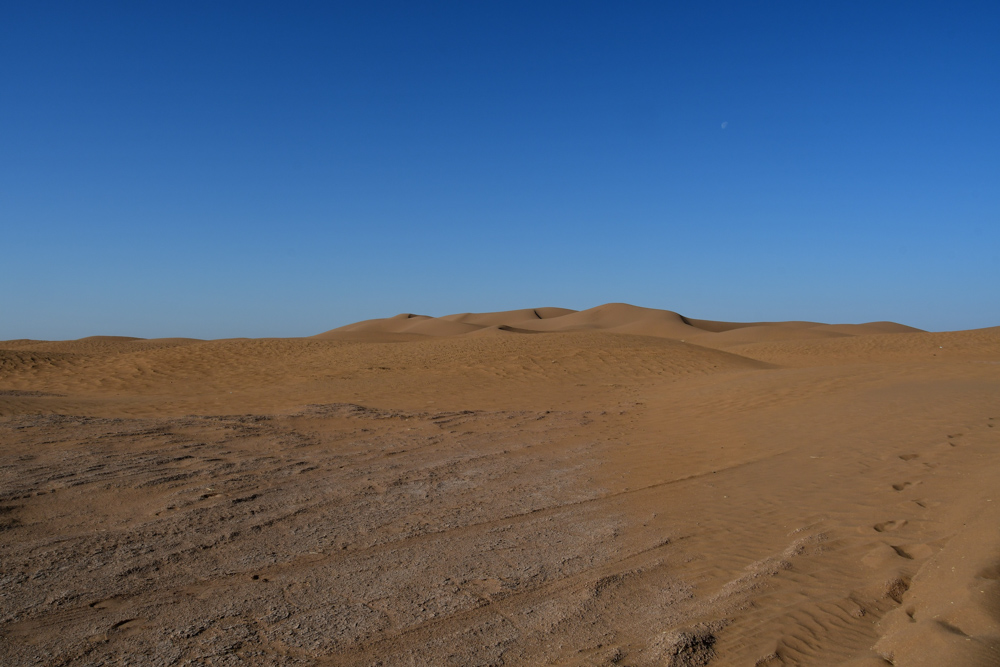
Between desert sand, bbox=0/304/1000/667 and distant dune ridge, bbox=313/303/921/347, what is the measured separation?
3461 cm

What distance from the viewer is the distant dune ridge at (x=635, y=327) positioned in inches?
1922

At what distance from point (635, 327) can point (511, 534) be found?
53418 mm

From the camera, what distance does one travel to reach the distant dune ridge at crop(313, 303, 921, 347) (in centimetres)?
4881

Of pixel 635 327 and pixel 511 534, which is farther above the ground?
pixel 635 327

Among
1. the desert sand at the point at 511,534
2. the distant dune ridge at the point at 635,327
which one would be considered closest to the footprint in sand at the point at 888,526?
the desert sand at the point at 511,534

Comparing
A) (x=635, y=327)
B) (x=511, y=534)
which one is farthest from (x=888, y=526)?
(x=635, y=327)

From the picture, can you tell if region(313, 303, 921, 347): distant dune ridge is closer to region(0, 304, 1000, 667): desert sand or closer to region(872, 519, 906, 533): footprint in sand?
region(0, 304, 1000, 667): desert sand

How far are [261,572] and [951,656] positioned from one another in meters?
3.91

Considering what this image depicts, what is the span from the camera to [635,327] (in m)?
57.0

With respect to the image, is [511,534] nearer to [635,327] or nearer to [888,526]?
[888,526]

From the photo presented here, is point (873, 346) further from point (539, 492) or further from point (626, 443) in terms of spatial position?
A: point (539, 492)

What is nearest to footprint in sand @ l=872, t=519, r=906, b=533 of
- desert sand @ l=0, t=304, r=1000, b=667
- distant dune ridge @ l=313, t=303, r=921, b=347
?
desert sand @ l=0, t=304, r=1000, b=667

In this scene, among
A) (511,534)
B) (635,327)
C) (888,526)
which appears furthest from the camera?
(635,327)

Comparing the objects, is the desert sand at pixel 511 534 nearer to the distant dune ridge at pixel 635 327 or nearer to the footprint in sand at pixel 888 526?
the footprint in sand at pixel 888 526
